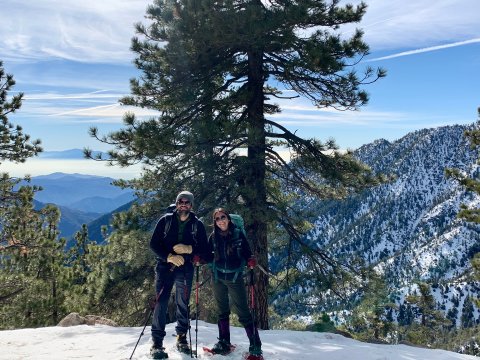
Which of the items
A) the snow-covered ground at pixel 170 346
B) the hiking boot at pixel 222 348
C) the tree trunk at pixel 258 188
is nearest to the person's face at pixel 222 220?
the hiking boot at pixel 222 348

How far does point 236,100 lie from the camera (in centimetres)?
1209

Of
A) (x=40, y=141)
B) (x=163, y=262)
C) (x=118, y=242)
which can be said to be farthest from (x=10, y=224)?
(x=163, y=262)

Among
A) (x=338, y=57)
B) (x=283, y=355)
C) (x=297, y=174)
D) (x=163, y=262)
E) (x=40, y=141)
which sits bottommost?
(x=283, y=355)

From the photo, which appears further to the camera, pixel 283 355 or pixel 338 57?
pixel 338 57

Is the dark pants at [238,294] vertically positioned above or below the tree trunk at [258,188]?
below

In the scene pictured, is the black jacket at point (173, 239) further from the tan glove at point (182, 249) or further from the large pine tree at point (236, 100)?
the large pine tree at point (236, 100)

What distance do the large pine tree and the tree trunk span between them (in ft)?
0.10

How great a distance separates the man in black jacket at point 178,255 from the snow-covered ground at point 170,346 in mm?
489

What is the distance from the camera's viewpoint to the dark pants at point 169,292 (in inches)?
272

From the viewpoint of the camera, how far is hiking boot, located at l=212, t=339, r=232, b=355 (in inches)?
274

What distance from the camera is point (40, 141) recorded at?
15.5 metres

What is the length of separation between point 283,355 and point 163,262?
8.59 ft

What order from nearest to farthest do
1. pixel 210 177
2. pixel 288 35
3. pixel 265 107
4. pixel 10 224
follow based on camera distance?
pixel 288 35 → pixel 210 177 → pixel 265 107 → pixel 10 224

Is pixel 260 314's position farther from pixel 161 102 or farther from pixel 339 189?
pixel 161 102
